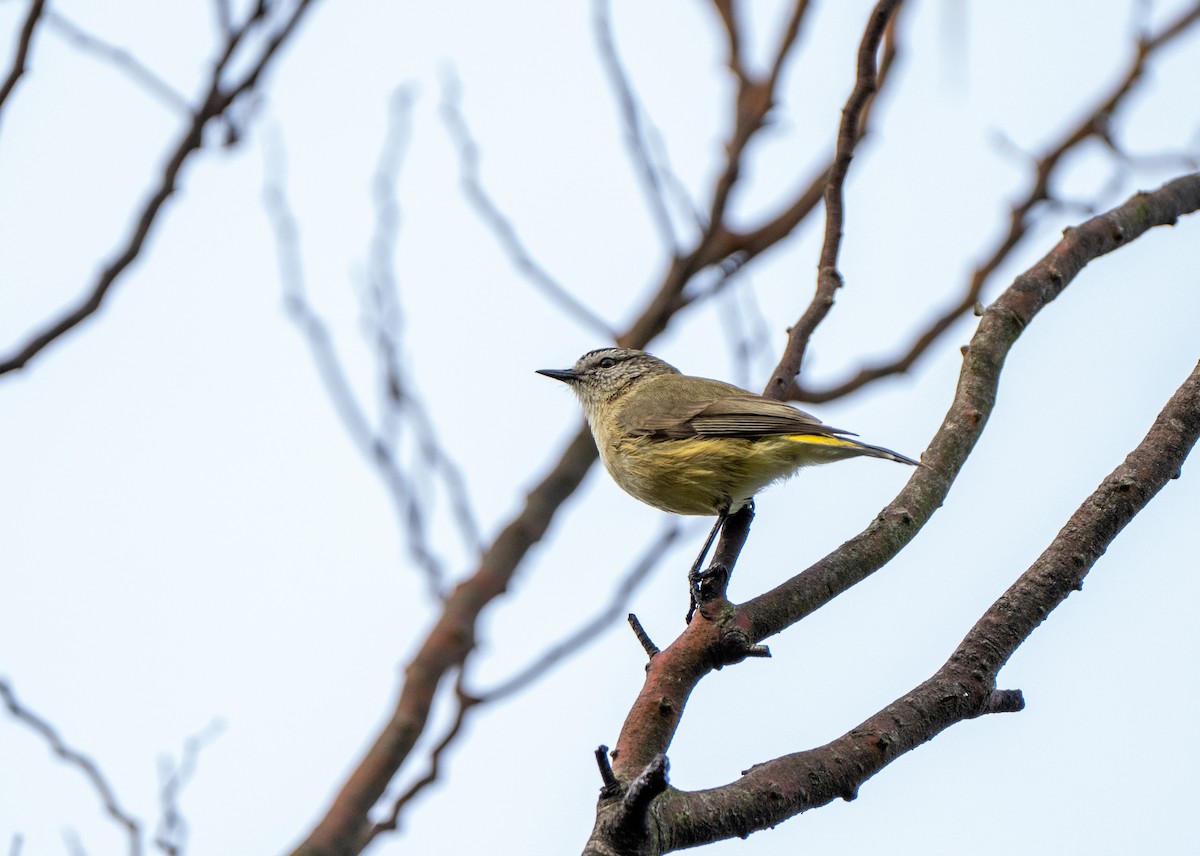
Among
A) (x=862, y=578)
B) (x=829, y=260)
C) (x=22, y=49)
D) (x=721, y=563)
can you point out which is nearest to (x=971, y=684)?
(x=862, y=578)

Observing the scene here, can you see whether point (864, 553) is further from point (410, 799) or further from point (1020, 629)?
point (410, 799)

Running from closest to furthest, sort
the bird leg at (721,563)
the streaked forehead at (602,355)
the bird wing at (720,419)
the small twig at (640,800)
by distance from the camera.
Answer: the small twig at (640,800) → the bird leg at (721,563) → the bird wing at (720,419) → the streaked forehead at (602,355)

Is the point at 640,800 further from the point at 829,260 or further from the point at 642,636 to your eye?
the point at 829,260

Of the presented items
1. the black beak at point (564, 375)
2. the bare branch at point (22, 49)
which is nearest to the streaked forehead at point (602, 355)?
the black beak at point (564, 375)

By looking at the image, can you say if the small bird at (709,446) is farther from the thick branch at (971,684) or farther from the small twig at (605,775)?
the small twig at (605,775)

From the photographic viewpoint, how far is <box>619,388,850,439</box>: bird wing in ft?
13.6

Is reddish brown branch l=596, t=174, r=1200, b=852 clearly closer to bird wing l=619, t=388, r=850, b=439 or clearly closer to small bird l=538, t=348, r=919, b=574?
small bird l=538, t=348, r=919, b=574

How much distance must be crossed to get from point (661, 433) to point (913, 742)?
251cm

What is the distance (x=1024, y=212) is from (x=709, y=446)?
2.53 meters

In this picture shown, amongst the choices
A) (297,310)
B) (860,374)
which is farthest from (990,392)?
(297,310)

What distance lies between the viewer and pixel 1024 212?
5.97m

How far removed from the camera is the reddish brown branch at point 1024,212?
218 inches

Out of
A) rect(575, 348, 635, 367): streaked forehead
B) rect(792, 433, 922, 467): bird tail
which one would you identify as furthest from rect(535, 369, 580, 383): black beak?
rect(792, 433, 922, 467): bird tail

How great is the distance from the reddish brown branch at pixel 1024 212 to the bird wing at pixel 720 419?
662 mm
